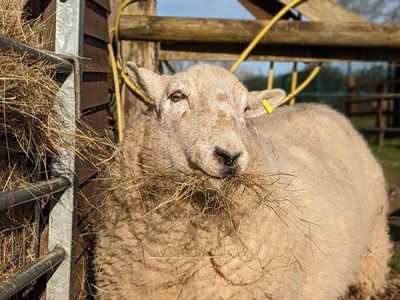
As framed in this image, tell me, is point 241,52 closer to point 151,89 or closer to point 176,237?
point 151,89

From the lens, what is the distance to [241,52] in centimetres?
539

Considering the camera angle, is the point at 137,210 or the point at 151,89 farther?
the point at 151,89

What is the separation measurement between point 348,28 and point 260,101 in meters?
2.01

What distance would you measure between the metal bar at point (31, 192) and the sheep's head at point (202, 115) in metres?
0.54

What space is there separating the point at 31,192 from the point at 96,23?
1.79 m

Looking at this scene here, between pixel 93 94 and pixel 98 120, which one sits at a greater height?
pixel 93 94

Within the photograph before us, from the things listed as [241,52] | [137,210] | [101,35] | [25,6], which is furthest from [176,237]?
[241,52]

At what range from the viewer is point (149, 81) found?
11.2ft

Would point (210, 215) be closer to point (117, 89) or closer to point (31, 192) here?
point (31, 192)

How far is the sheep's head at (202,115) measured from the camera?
274 centimetres

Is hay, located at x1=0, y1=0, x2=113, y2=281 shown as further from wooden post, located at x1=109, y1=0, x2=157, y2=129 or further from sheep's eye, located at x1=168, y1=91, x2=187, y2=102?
wooden post, located at x1=109, y1=0, x2=157, y2=129

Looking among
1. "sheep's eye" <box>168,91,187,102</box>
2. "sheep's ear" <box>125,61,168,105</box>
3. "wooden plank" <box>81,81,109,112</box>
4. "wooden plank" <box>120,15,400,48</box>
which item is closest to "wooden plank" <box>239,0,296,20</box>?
"wooden plank" <box>120,15,400,48</box>

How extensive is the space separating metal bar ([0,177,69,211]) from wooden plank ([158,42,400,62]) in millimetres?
2565

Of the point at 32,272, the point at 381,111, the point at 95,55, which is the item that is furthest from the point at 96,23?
the point at 381,111
